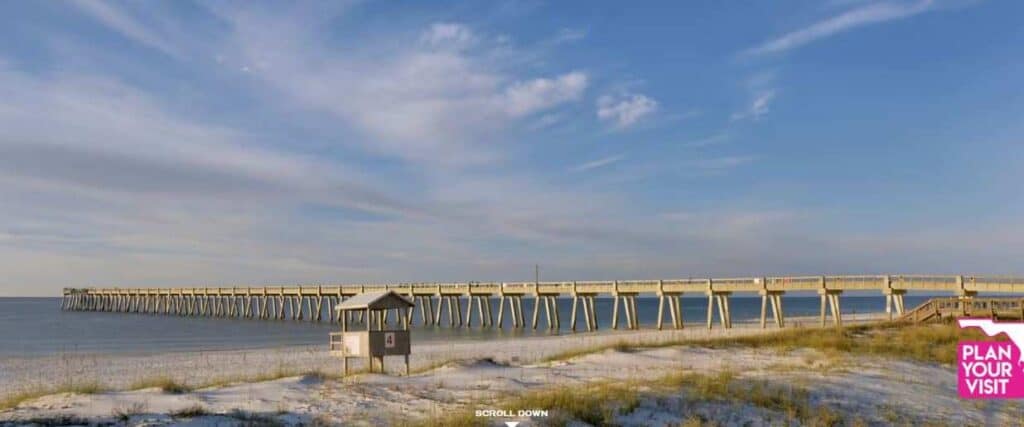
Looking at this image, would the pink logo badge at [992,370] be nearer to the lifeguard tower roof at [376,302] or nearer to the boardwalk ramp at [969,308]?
the boardwalk ramp at [969,308]

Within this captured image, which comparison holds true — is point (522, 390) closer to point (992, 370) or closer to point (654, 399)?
point (654, 399)

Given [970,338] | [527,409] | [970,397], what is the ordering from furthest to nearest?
[970,338] → [970,397] → [527,409]

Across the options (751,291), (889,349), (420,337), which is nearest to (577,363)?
(889,349)

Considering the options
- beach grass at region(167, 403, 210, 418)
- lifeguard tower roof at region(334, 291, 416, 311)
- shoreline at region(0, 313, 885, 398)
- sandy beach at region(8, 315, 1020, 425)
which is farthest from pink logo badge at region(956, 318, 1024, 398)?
beach grass at region(167, 403, 210, 418)

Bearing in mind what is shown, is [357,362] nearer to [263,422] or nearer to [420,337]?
[263,422]

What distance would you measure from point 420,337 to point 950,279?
29.1 meters

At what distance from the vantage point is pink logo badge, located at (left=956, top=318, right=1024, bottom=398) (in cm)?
1554

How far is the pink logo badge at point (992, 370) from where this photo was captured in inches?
612

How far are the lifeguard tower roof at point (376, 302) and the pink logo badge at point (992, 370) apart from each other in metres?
12.4

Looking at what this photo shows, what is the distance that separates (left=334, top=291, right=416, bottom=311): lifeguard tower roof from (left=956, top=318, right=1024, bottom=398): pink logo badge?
12436mm

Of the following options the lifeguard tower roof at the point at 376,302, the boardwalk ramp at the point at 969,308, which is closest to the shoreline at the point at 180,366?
the lifeguard tower roof at the point at 376,302

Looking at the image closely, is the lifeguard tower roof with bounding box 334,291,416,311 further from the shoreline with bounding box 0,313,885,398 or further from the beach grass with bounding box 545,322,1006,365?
the beach grass with bounding box 545,322,1006,365

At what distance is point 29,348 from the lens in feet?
144

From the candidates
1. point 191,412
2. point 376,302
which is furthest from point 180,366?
point 191,412
